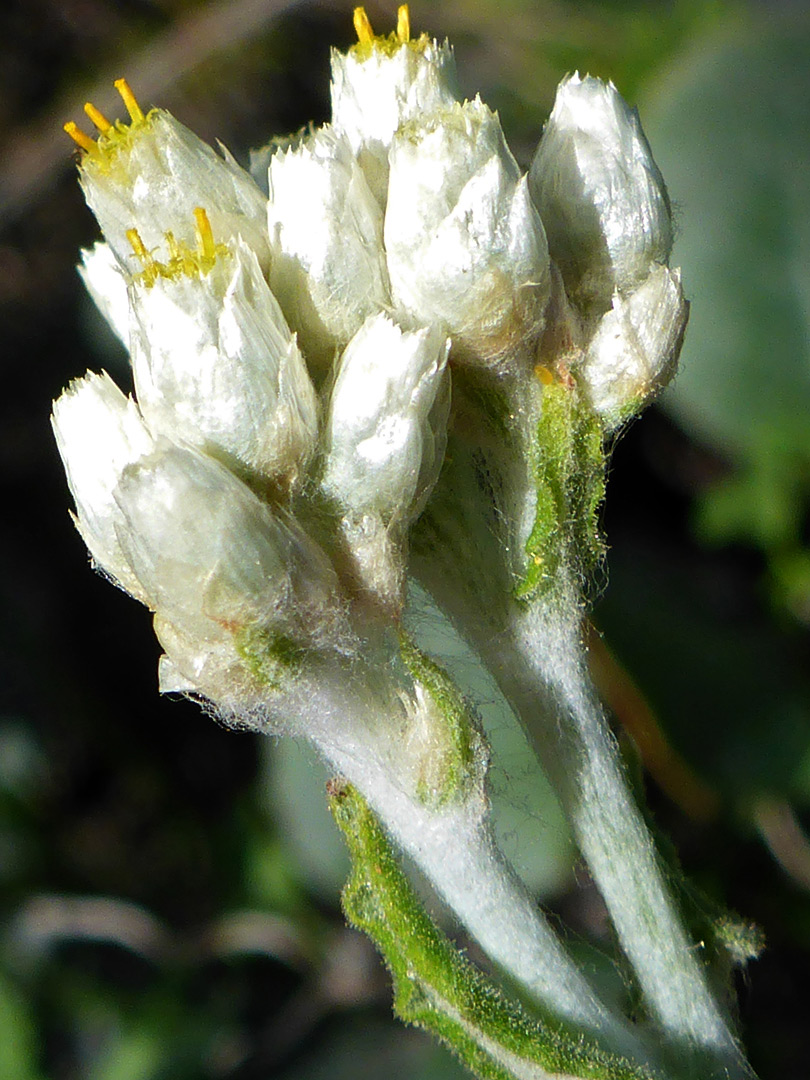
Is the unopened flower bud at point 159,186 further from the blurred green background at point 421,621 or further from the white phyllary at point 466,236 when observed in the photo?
the blurred green background at point 421,621

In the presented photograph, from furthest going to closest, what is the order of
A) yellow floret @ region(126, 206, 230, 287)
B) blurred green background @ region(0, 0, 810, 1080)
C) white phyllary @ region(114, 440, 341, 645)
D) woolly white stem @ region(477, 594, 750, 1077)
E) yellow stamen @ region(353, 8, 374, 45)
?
blurred green background @ region(0, 0, 810, 1080) < yellow stamen @ region(353, 8, 374, 45) < woolly white stem @ region(477, 594, 750, 1077) < yellow floret @ region(126, 206, 230, 287) < white phyllary @ region(114, 440, 341, 645)

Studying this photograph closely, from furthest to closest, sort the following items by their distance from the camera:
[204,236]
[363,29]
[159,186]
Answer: [363,29], [159,186], [204,236]

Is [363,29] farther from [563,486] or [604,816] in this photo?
[604,816]

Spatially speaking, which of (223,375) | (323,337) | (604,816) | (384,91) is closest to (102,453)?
(223,375)

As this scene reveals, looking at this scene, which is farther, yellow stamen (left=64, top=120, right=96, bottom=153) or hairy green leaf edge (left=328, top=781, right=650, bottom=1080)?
yellow stamen (left=64, top=120, right=96, bottom=153)

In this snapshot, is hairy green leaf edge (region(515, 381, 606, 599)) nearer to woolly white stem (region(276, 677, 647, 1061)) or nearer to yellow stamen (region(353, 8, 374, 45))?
woolly white stem (region(276, 677, 647, 1061))

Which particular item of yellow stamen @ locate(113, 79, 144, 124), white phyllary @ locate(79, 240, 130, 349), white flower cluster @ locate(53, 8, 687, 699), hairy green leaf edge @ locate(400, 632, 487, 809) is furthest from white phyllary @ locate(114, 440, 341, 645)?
yellow stamen @ locate(113, 79, 144, 124)

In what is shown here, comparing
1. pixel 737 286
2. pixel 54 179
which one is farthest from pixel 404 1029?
pixel 54 179

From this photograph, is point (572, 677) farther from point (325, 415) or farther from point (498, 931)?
point (325, 415)
